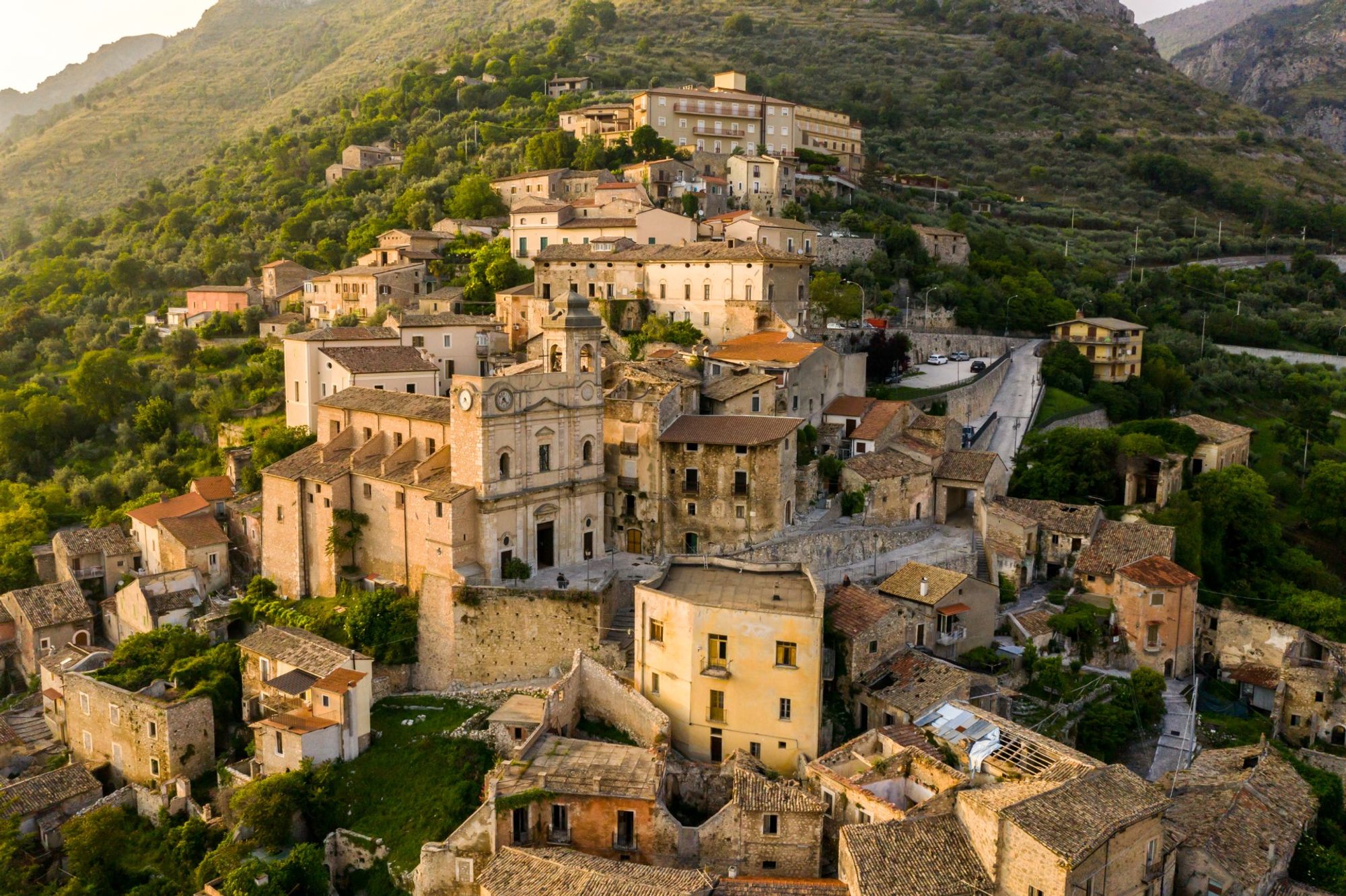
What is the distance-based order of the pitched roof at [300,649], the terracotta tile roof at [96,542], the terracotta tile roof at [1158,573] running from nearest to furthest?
the pitched roof at [300,649] → the terracotta tile roof at [1158,573] → the terracotta tile roof at [96,542]

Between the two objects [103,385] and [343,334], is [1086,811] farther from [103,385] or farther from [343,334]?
[103,385]

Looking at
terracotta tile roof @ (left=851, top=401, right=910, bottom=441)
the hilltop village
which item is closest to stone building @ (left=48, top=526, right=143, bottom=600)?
the hilltop village

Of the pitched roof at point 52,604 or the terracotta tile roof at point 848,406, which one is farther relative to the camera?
the terracotta tile roof at point 848,406

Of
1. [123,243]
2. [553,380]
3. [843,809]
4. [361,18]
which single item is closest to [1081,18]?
[361,18]

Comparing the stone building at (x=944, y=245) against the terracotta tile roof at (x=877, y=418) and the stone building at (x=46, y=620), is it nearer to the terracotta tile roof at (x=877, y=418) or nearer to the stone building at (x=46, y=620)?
the terracotta tile roof at (x=877, y=418)

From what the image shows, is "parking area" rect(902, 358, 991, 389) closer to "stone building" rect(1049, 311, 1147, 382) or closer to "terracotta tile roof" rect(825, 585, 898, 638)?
"stone building" rect(1049, 311, 1147, 382)

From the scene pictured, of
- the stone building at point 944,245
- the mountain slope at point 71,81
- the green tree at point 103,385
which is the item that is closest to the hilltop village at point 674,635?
the green tree at point 103,385

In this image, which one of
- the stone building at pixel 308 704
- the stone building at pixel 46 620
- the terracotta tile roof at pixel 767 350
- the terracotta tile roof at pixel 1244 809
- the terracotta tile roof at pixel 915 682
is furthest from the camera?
the terracotta tile roof at pixel 767 350
